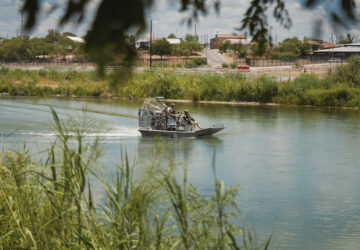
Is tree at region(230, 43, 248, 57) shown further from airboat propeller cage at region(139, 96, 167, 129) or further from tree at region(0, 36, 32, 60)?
airboat propeller cage at region(139, 96, 167, 129)

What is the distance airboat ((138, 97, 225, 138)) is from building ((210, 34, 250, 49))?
1671cm

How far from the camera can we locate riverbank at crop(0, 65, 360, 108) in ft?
107

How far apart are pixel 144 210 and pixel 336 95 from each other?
2937cm

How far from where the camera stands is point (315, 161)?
1642cm

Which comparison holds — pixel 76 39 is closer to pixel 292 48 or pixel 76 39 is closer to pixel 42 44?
pixel 42 44

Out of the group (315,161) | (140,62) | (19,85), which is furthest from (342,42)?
(19,85)

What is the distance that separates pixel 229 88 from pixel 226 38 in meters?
32.6

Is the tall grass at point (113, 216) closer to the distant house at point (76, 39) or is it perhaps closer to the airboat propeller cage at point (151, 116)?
the distant house at point (76, 39)

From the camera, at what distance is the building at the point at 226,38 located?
3227 mm

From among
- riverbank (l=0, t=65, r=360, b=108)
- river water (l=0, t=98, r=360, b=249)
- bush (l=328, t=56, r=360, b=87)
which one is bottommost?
river water (l=0, t=98, r=360, b=249)

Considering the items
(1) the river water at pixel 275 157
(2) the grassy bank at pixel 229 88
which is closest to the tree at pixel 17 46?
(1) the river water at pixel 275 157

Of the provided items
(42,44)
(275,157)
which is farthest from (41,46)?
(275,157)

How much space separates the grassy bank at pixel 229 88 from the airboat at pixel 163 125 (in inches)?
374

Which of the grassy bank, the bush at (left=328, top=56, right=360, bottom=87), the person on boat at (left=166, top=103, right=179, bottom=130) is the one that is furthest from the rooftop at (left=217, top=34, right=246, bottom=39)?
the bush at (left=328, top=56, right=360, bottom=87)
